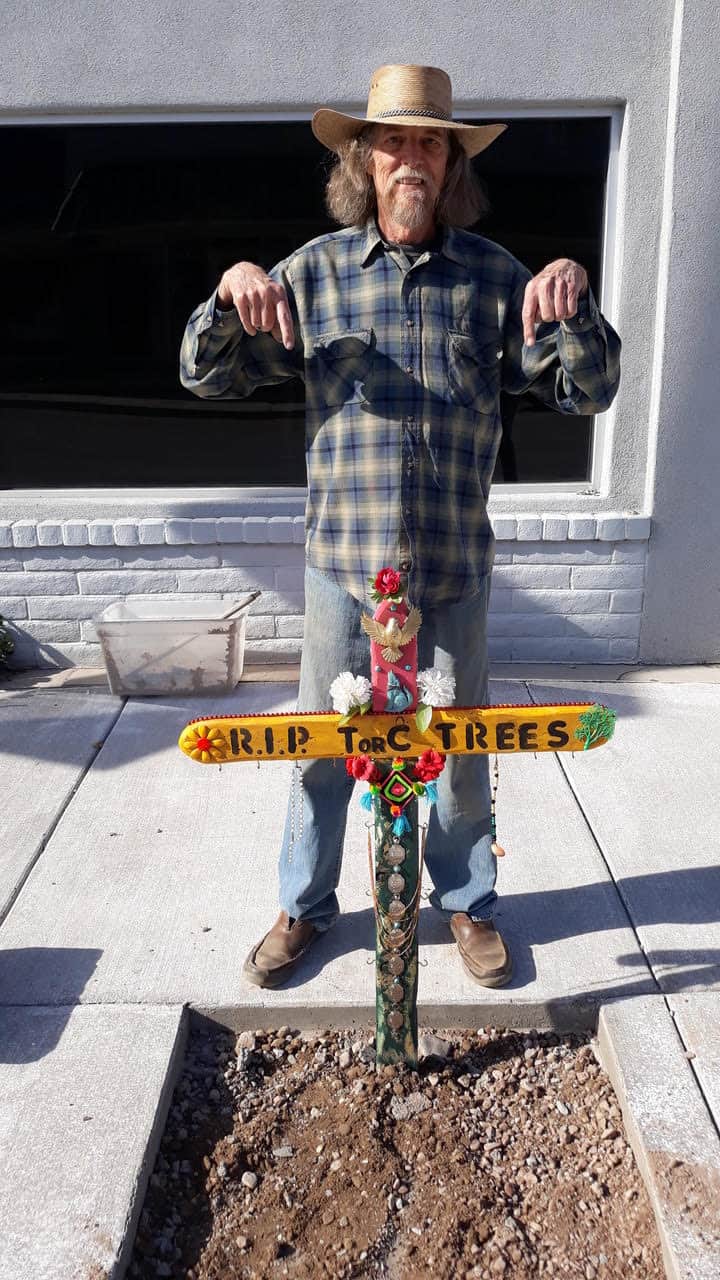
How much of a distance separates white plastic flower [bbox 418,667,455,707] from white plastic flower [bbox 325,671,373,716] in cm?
12

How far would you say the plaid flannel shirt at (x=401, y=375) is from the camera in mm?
2197

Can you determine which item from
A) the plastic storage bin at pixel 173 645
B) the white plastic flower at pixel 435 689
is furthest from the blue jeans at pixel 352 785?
the plastic storage bin at pixel 173 645

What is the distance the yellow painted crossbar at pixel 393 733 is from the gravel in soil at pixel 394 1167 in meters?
0.84

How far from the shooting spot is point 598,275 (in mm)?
4316

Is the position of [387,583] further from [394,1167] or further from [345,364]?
[394,1167]

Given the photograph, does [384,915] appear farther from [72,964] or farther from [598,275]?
[598,275]

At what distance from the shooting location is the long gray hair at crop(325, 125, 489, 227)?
2246 mm

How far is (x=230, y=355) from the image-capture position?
7.22 ft

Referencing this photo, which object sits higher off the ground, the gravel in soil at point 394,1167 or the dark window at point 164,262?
the dark window at point 164,262

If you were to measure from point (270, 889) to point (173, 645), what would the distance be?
1.52 metres

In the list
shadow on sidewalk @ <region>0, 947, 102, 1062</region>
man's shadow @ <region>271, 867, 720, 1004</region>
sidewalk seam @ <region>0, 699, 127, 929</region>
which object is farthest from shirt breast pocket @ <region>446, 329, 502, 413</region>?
sidewalk seam @ <region>0, 699, 127, 929</region>

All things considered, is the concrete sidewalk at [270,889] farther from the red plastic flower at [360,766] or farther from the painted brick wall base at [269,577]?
the red plastic flower at [360,766]

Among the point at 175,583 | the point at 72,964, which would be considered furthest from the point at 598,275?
the point at 72,964

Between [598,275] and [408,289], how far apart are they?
8.06 feet
